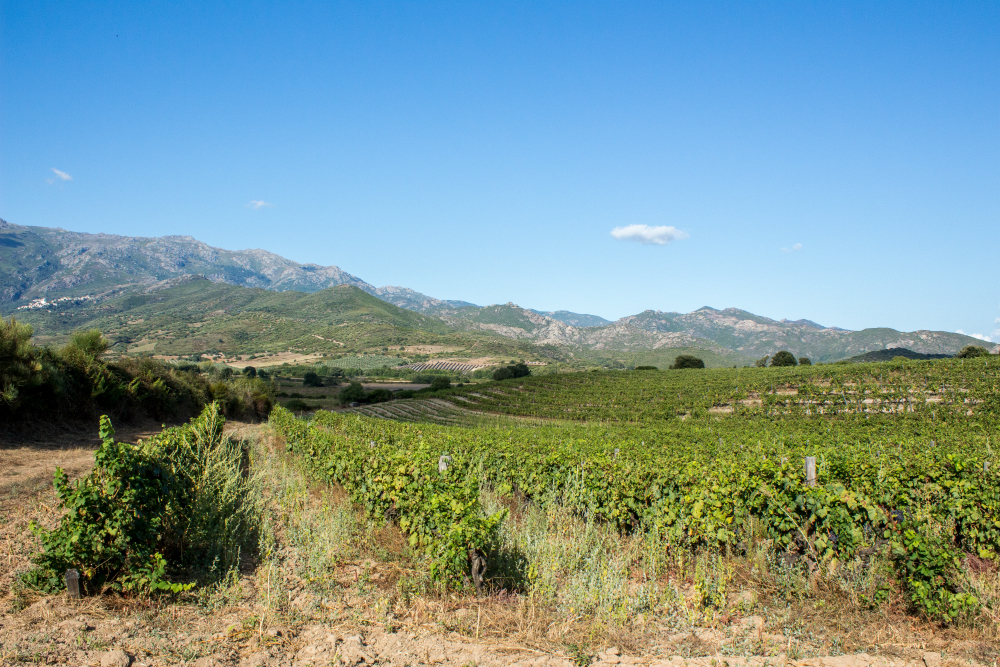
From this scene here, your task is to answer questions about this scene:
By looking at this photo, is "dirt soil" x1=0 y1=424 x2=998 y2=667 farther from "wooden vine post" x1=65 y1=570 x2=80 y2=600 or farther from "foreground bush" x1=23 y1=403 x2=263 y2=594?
Result: "foreground bush" x1=23 y1=403 x2=263 y2=594

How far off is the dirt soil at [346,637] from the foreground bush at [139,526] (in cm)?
27

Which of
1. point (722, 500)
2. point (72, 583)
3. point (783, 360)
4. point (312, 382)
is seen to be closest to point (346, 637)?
point (72, 583)

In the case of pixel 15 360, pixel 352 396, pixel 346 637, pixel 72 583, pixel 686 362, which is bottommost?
pixel 352 396

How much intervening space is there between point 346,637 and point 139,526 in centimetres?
238

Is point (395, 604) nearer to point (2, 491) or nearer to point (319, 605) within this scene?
point (319, 605)

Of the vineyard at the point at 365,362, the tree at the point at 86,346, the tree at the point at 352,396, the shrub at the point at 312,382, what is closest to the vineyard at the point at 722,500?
the tree at the point at 86,346

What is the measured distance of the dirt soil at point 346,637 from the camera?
3998 millimetres

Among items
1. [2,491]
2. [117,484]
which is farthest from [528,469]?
[2,491]

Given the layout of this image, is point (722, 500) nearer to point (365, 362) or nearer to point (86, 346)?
point (86, 346)

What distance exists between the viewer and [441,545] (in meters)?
5.45

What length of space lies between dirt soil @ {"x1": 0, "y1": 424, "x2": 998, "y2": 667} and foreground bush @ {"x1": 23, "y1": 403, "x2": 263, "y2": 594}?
271mm

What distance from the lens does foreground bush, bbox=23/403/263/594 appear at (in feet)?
15.4

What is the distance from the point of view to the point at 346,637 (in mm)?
4441

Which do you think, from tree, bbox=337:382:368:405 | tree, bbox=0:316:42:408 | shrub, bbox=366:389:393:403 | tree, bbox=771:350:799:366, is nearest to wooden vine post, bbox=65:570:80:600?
tree, bbox=0:316:42:408
